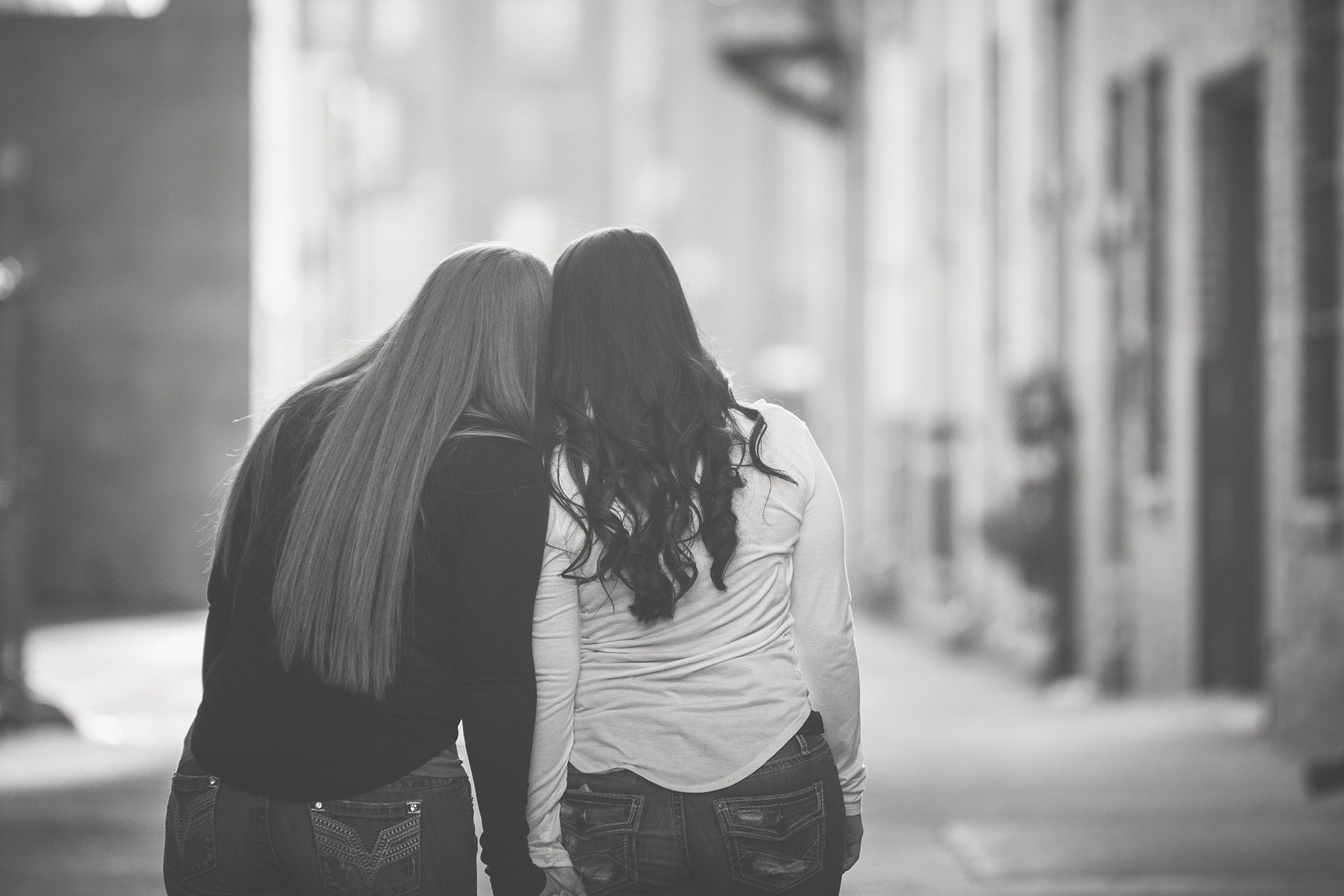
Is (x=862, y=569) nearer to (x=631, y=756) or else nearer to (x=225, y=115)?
(x=225, y=115)

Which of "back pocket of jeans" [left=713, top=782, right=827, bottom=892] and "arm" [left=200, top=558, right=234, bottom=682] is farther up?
"arm" [left=200, top=558, right=234, bottom=682]

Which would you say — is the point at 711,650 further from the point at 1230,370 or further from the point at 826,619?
the point at 1230,370

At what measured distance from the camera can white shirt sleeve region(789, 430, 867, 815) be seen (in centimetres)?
263

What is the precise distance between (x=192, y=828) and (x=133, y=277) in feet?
59.6

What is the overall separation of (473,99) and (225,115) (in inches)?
1437

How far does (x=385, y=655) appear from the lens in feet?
8.07

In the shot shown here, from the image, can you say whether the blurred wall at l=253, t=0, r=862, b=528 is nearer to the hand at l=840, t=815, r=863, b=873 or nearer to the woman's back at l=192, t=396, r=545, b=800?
the woman's back at l=192, t=396, r=545, b=800

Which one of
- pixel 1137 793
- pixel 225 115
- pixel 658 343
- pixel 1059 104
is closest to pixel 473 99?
pixel 225 115

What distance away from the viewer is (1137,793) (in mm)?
7039

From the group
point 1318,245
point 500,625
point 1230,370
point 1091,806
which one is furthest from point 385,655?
point 1230,370

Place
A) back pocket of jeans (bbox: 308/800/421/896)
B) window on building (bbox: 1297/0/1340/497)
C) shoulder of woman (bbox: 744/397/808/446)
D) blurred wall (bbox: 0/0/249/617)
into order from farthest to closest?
blurred wall (bbox: 0/0/249/617)
window on building (bbox: 1297/0/1340/497)
shoulder of woman (bbox: 744/397/808/446)
back pocket of jeans (bbox: 308/800/421/896)

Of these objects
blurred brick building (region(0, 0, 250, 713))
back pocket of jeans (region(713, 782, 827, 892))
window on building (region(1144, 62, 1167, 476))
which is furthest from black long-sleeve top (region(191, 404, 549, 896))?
blurred brick building (region(0, 0, 250, 713))

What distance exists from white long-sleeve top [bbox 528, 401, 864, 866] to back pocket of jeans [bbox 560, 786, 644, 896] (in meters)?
0.03

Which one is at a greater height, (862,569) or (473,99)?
(473,99)
